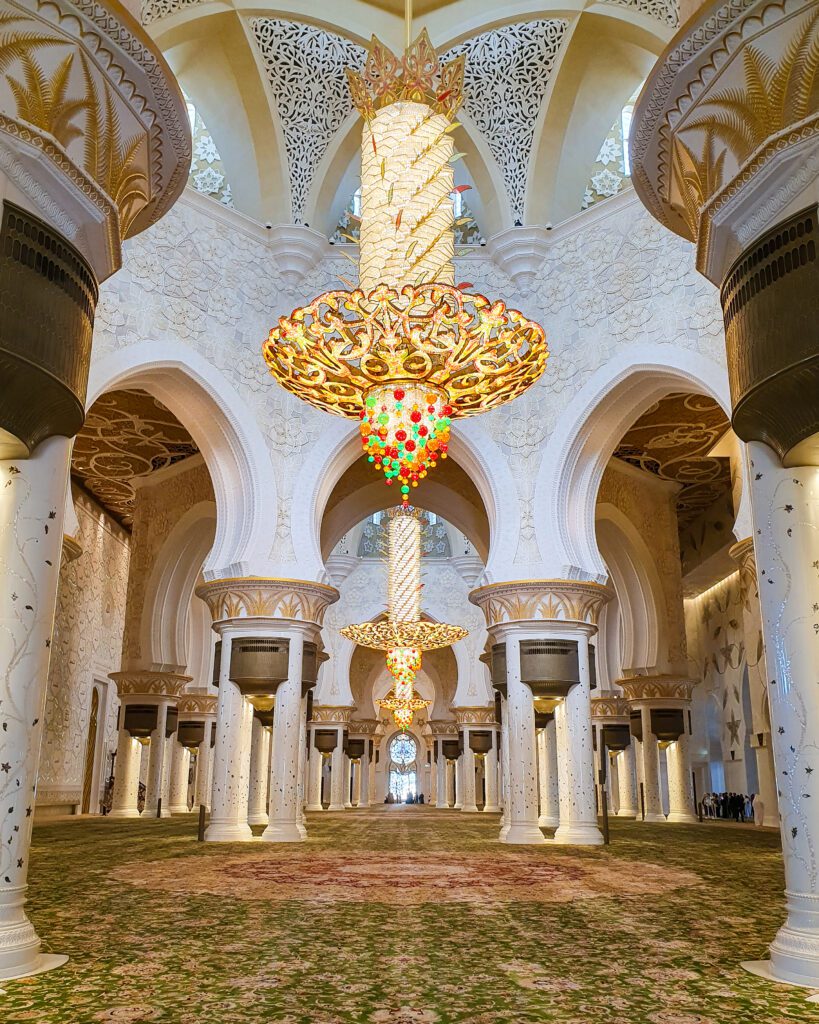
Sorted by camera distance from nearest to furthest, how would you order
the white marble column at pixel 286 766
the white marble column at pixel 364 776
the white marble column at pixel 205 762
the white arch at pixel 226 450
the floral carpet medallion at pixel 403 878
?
1. the floral carpet medallion at pixel 403 878
2. the white marble column at pixel 286 766
3. the white arch at pixel 226 450
4. the white marble column at pixel 205 762
5. the white marble column at pixel 364 776

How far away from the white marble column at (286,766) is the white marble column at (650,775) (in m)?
6.53

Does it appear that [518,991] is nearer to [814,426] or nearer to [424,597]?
[814,426]

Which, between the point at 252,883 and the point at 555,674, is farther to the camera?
the point at 555,674

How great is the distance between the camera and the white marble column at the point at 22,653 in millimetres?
2869

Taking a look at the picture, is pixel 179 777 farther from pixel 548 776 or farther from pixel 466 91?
pixel 466 91

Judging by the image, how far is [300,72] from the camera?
10.0 metres

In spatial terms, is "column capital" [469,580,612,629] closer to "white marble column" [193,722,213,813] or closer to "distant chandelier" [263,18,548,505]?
"distant chandelier" [263,18,548,505]

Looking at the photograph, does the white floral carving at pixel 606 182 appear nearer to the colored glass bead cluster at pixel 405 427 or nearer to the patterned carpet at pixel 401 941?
Result: the colored glass bead cluster at pixel 405 427

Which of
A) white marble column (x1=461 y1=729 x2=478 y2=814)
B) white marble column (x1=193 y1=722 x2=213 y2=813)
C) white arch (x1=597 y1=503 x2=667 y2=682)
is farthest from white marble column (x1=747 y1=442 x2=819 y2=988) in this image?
white marble column (x1=461 y1=729 x2=478 y2=814)

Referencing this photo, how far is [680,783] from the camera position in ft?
44.9

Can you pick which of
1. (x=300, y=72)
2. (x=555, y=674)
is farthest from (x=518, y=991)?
(x=300, y=72)

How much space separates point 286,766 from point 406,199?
5.65 m

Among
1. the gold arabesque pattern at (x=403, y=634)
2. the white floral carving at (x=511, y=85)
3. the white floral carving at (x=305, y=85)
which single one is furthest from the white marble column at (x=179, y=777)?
the white floral carving at (x=511, y=85)

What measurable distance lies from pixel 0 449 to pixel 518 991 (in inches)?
96.2
